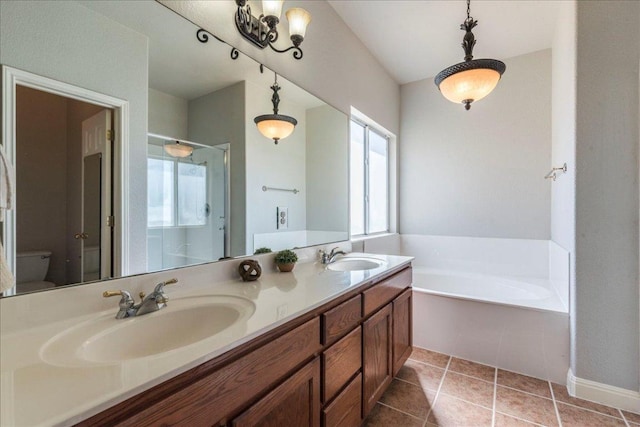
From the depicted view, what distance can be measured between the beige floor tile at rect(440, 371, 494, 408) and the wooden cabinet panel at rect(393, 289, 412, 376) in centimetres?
32

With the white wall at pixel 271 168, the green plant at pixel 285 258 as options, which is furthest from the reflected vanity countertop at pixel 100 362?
the white wall at pixel 271 168

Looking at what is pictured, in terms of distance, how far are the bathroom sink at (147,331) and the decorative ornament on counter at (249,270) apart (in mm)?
282

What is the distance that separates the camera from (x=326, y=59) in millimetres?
2186

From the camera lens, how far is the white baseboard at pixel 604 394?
5.57 feet

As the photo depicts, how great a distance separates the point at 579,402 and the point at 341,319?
1749 millimetres

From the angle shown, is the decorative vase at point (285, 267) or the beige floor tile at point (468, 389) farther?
the beige floor tile at point (468, 389)

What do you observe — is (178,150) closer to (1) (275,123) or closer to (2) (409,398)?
(1) (275,123)

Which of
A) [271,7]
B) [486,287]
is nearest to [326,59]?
[271,7]

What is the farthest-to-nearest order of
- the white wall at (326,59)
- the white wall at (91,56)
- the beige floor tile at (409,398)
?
the beige floor tile at (409,398)
the white wall at (326,59)
the white wall at (91,56)

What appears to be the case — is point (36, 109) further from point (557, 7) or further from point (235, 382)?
point (557, 7)

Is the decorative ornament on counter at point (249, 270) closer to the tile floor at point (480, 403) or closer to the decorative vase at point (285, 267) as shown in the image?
the decorative vase at point (285, 267)

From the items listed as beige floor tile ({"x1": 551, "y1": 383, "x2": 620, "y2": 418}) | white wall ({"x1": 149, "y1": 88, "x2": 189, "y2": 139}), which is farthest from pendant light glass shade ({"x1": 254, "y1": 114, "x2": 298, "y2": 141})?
beige floor tile ({"x1": 551, "y1": 383, "x2": 620, "y2": 418})

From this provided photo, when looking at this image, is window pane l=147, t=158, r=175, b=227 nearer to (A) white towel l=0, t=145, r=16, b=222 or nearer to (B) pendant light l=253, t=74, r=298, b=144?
(A) white towel l=0, t=145, r=16, b=222

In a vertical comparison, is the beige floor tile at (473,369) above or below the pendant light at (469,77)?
below
